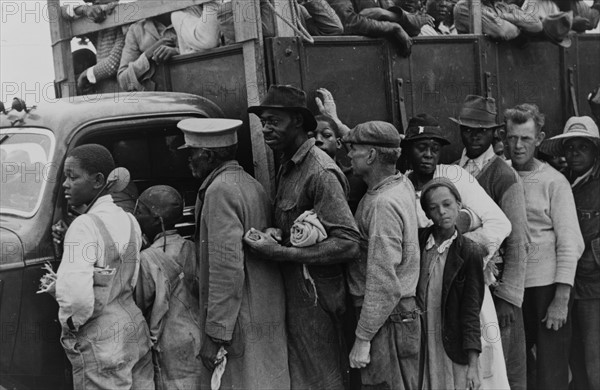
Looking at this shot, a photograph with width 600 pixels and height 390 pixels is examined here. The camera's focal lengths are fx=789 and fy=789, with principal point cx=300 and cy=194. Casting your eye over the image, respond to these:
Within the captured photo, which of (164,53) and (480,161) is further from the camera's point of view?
(164,53)

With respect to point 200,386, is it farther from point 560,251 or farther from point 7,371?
point 560,251

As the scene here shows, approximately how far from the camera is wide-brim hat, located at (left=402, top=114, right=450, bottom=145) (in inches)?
185

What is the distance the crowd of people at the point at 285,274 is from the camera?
151 inches

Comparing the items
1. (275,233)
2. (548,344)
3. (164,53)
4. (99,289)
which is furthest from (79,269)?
(548,344)

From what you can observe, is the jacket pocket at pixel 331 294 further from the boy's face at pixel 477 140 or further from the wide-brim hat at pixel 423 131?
the boy's face at pixel 477 140

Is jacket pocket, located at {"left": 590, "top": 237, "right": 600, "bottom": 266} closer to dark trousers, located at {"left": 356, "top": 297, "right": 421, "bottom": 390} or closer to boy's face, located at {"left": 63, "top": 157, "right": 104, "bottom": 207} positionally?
dark trousers, located at {"left": 356, "top": 297, "right": 421, "bottom": 390}

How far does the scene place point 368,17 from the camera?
5.30 meters

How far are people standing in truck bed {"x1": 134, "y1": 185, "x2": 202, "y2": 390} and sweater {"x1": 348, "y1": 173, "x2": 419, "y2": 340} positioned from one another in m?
0.87

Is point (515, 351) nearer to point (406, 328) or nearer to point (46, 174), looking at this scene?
point (406, 328)

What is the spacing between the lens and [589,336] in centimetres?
520

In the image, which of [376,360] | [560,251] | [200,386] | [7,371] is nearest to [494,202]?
[560,251]

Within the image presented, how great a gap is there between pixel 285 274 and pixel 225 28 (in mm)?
1669

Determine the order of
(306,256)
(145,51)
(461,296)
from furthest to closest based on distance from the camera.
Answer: (145,51) < (461,296) < (306,256)

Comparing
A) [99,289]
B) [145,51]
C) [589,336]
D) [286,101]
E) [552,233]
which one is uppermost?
[145,51]
